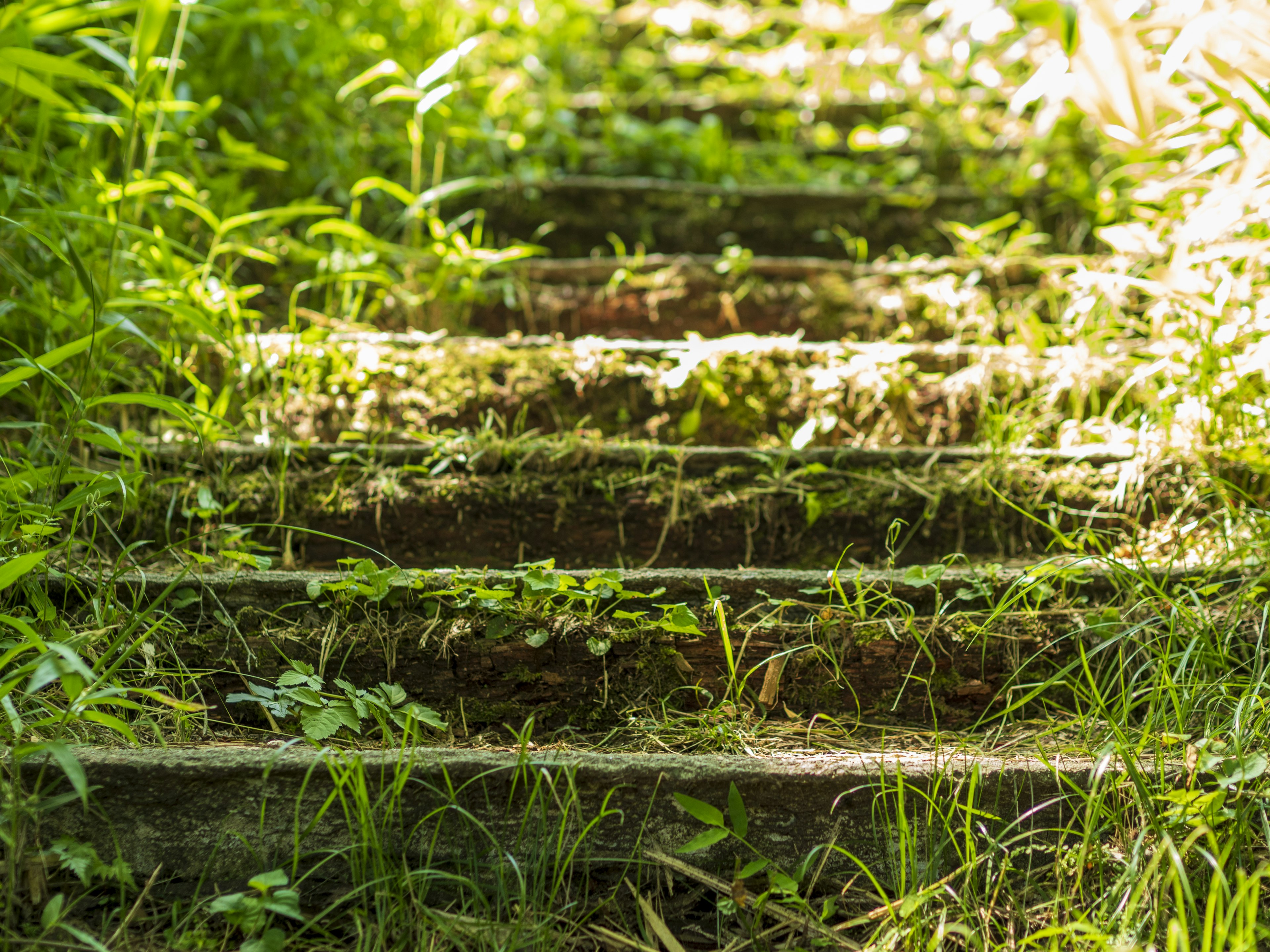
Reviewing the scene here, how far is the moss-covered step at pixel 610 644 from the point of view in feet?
3.86

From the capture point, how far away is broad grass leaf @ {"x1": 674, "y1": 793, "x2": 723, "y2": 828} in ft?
3.07

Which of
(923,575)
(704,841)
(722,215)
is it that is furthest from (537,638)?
(722,215)

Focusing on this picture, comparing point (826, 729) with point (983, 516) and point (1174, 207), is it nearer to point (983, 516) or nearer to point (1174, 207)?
point (983, 516)

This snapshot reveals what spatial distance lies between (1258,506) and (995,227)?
3.46 feet

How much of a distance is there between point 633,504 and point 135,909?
3.15 feet

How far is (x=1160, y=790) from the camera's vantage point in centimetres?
95

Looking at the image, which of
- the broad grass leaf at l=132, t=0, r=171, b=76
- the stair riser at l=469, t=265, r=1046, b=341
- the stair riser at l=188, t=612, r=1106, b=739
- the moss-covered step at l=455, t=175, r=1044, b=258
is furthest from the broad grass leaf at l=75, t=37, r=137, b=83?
the moss-covered step at l=455, t=175, r=1044, b=258

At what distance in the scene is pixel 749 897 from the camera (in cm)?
94

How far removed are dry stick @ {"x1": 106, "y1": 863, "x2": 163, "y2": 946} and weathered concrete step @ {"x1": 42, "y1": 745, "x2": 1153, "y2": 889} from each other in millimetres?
12

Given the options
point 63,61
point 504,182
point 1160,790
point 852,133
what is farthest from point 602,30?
point 1160,790

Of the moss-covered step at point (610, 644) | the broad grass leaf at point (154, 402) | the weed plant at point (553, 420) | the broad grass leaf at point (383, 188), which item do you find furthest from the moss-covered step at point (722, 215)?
the moss-covered step at point (610, 644)

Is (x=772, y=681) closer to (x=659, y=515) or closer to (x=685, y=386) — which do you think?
(x=659, y=515)

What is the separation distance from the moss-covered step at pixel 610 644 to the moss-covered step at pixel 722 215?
1565mm

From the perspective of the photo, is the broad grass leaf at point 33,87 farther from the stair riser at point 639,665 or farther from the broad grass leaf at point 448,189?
the stair riser at point 639,665
